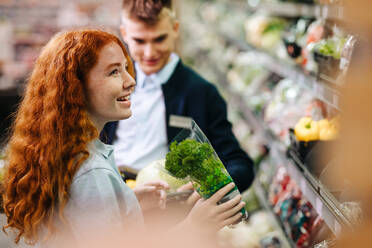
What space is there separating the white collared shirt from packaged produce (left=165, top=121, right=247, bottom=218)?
63 centimetres

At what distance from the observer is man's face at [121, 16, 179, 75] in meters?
1.87

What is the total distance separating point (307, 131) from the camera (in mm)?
1808

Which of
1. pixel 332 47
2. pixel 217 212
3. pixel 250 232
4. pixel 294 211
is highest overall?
pixel 332 47

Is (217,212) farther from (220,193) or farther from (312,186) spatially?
(312,186)

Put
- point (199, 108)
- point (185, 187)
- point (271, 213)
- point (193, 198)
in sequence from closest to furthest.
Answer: point (193, 198) < point (185, 187) < point (199, 108) < point (271, 213)

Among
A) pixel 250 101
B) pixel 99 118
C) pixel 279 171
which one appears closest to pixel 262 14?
pixel 250 101

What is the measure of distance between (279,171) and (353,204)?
142 centimetres

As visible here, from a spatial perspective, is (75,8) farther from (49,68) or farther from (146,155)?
(49,68)

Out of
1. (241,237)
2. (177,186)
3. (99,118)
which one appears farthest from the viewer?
(241,237)

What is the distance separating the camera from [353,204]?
130 centimetres

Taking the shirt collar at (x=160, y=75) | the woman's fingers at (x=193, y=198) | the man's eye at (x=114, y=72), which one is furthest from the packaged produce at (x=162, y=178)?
the shirt collar at (x=160, y=75)

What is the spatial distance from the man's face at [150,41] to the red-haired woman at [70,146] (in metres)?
0.67

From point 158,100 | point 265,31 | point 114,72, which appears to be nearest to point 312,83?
point 158,100

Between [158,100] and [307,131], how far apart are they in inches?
27.9
